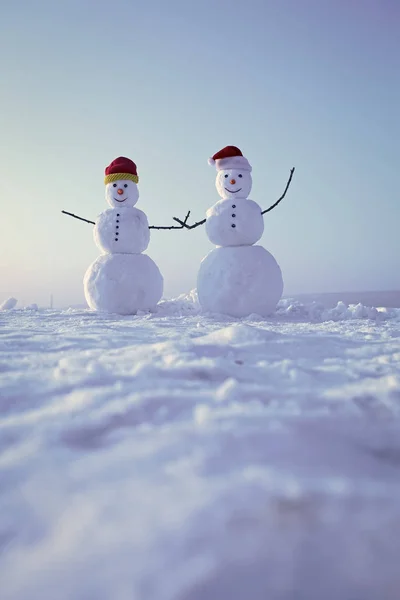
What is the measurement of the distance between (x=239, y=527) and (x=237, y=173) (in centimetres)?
407

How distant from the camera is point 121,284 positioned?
14.8ft

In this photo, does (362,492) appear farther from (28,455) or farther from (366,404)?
(28,455)

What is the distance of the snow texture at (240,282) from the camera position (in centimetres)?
403

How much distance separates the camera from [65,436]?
0.92 meters

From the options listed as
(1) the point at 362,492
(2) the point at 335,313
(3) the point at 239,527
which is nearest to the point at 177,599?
(3) the point at 239,527

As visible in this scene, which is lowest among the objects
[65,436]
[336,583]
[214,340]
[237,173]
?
[336,583]

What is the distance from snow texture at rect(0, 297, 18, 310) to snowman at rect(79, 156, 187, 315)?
1382 millimetres

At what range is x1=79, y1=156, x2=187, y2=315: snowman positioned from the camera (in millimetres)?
4527

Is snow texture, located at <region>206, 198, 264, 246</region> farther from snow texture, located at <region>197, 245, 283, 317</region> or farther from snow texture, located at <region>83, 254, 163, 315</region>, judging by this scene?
snow texture, located at <region>83, 254, 163, 315</region>

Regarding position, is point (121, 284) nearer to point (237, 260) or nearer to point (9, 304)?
point (237, 260)

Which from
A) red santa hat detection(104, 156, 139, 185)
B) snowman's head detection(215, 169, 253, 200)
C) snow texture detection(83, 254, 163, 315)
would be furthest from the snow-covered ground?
red santa hat detection(104, 156, 139, 185)

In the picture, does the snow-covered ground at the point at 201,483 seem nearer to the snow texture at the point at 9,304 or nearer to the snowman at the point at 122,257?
the snowman at the point at 122,257

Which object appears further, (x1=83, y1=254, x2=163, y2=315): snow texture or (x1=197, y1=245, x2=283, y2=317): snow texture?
(x1=83, y1=254, x2=163, y2=315): snow texture

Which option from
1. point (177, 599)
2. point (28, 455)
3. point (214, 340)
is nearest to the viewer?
point (177, 599)
